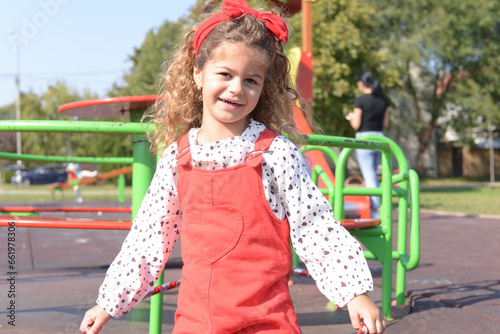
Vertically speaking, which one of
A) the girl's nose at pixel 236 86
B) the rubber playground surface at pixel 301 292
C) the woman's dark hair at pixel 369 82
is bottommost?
the rubber playground surface at pixel 301 292

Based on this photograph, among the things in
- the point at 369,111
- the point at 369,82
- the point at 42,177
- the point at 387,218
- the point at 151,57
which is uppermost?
the point at 151,57

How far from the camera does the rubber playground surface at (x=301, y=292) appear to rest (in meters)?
2.96

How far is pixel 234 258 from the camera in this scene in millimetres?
1611

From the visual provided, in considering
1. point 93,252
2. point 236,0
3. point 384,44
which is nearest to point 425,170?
point 384,44

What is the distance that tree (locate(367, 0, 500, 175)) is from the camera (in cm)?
2672

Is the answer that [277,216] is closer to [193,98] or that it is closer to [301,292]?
[193,98]

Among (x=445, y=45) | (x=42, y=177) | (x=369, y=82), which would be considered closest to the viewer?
(x=369, y=82)

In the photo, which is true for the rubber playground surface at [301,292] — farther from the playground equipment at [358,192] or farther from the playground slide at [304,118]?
the playground slide at [304,118]

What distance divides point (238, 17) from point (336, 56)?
755 inches

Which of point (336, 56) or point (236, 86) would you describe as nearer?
point (236, 86)

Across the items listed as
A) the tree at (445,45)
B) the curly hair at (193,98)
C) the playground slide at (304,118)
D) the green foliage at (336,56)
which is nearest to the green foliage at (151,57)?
the green foliage at (336,56)

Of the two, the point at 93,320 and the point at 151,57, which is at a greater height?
the point at 151,57

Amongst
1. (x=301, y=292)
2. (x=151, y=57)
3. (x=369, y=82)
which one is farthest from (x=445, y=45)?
(x=301, y=292)

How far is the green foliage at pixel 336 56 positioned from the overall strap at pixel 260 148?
1751 centimetres
